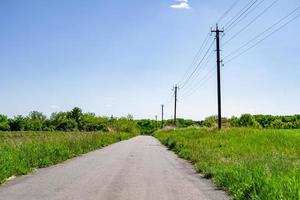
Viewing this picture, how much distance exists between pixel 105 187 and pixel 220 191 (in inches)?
125

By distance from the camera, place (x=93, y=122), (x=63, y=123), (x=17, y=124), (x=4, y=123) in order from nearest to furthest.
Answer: (x=4, y=123), (x=17, y=124), (x=63, y=123), (x=93, y=122)

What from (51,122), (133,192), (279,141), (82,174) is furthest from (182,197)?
(51,122)

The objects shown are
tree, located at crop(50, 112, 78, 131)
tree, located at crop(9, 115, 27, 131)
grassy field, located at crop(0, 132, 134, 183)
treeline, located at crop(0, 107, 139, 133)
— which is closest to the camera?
grassy field, located at crop(0, 132, 134, 183)

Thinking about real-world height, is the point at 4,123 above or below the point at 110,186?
above

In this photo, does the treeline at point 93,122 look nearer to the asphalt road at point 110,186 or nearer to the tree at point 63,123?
the tree at point 63,123

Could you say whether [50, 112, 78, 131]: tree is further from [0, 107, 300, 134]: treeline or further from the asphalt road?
the asphalt road

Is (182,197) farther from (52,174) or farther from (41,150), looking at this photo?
(41,150)

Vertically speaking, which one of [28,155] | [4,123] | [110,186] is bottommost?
[110,186]

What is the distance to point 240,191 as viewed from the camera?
34.8 ft

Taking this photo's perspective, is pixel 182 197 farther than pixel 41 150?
No

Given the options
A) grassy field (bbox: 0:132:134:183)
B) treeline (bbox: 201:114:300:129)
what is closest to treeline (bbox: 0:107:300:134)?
treeline (bbox: 201:114:300:129)

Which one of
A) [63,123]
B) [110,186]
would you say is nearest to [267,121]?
[63,123]

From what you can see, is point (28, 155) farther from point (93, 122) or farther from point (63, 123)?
point (93, 122)

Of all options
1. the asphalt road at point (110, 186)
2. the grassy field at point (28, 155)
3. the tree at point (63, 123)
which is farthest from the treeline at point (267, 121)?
the asphalt road at point (110, 186)
